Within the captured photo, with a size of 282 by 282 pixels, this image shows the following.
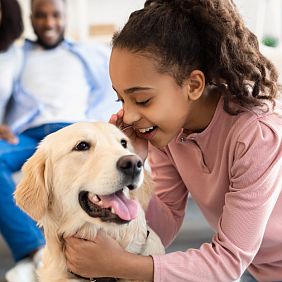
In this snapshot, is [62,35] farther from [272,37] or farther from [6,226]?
[272,37]

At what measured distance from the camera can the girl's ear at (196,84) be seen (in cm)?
103

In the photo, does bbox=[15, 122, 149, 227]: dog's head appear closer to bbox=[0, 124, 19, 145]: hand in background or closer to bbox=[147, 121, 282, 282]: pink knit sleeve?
bbox=[147, 121, 282, 282]: pink knit sleeve

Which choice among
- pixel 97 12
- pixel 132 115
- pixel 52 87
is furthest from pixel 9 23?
pixel 132 115

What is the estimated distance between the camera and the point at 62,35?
8.76ft

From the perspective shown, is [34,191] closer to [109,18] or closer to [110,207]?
[110,207]

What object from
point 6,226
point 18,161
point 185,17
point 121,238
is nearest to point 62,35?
point 18,161

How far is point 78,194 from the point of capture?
0.98m

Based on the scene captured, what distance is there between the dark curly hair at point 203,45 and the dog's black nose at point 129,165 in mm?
324

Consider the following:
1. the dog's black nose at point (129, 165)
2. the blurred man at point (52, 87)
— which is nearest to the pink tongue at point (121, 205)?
the dog's black nose at point (129, 165)

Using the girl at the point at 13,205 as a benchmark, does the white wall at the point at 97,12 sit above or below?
above

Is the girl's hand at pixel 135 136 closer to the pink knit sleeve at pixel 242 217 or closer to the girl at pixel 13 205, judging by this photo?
the pink knit sleeve at pixel 242 217

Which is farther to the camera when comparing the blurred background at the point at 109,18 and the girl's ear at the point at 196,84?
the blurred background at the point at 109,18

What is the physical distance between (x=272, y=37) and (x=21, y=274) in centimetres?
322

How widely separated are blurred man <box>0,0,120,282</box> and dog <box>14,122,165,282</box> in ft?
4.27
